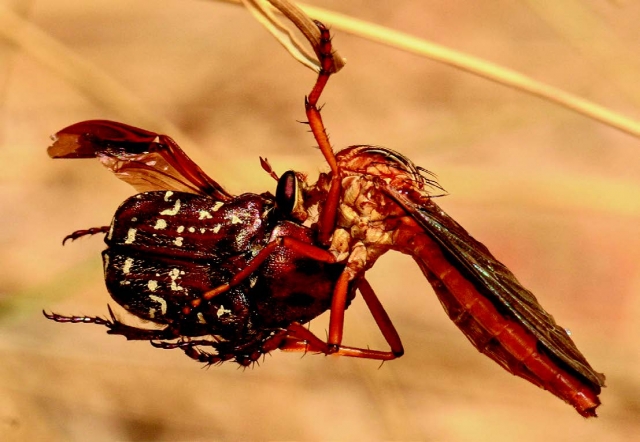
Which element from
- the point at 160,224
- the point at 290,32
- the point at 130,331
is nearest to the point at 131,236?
Result: the point at 160,224

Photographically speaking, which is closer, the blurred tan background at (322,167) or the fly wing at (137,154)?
the fly wing at (137,154)

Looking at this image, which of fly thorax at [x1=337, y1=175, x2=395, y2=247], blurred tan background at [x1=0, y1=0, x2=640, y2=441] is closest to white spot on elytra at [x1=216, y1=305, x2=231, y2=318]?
fly thorax at [x1=337, y1=175, x2=395, y2=247]

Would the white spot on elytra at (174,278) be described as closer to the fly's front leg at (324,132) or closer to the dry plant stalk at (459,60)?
the fly's front leg at (324,132)

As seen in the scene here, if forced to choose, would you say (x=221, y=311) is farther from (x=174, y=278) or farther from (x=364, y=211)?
(x=364, y=211)

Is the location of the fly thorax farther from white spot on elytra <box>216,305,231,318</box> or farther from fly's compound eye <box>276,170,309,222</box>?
white spot on elytra <box>216,305,231,318</box>

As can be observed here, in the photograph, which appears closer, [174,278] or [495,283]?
[495,283]

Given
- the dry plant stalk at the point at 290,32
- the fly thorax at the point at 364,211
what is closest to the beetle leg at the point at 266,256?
the fly thorax at the point at 364,211

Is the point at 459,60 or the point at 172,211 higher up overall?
the point at 459,60
